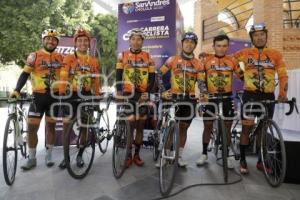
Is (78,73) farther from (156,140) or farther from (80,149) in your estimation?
(156,140)

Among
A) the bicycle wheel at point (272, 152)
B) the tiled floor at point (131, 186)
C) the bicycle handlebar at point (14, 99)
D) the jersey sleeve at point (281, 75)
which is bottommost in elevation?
the tiled floor at point (131, 186)

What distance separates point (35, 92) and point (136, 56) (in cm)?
149

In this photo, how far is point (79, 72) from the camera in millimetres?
4785

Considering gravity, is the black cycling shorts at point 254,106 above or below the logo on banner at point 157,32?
below

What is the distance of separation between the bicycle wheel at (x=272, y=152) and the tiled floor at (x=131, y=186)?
0.12 meters

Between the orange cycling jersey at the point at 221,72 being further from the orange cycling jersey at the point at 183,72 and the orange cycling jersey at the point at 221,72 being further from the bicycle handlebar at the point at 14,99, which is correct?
the bicycle handlebar at the point at 14,99

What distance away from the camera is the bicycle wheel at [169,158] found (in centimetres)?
371

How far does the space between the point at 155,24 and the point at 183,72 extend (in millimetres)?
1827

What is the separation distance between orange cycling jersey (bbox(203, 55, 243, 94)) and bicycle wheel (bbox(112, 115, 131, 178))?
4.34 ft

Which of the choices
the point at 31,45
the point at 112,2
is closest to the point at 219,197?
the point at 31,45

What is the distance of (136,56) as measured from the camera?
488 centimetres

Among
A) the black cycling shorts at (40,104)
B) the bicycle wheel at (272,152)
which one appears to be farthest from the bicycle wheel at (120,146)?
the bicycle wheel at (272,152)

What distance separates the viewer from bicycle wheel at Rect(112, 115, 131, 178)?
14.4 feet

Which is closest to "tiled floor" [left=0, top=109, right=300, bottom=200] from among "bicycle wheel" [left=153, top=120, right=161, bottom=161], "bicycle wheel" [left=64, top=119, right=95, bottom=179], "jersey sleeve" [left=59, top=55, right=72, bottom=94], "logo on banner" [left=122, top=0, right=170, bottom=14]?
"bicycle wheel" [left=64, top=119, right=95, bottom=179]
